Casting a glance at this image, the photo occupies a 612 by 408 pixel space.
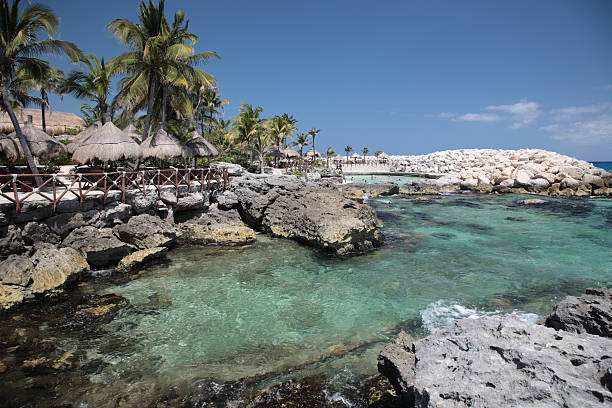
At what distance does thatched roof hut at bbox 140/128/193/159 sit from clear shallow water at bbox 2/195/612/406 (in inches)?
234

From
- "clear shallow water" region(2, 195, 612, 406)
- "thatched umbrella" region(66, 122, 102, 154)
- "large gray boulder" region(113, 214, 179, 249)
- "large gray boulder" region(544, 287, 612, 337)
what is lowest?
"clear shallow water" region(2, 195, 612, 406)

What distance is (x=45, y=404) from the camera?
520 cm

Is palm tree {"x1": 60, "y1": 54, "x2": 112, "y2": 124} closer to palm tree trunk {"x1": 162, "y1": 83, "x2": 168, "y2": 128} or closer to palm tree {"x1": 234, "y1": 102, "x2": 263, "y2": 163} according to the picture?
palm tree trunk {"x1": 162, "y1": 83, "x2": 168, "y2": 128}

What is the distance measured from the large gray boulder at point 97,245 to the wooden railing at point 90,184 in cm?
115

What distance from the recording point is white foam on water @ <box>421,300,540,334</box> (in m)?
7.95

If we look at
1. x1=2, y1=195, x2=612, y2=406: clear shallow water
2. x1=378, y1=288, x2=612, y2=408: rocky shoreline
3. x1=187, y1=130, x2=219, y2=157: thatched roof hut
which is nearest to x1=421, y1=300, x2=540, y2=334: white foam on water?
x1=2, y1=195, x2=612, y2=406: clear shallow water

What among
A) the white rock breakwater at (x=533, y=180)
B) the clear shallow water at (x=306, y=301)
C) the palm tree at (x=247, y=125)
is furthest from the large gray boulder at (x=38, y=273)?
the white rock breakwater at (x=533, y=180)

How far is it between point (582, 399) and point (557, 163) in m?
52.9

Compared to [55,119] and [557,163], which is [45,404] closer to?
[55,119]

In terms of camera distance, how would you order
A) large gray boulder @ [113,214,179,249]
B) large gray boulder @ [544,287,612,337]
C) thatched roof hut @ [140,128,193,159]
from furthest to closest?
thatched roof hut @ [140,128,193,159] → large gray boulder @ [113,214,179,249] → large gray boulder @ [544,287,612,337]

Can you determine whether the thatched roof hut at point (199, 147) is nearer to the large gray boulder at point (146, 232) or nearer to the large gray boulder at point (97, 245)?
the large gray boulder at point (146, 232)

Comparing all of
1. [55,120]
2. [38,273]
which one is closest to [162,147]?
[38,273]

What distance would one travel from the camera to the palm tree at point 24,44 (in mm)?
12867

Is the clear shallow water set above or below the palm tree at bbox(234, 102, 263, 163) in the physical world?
below
